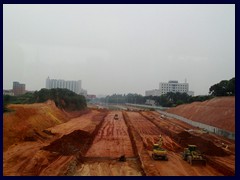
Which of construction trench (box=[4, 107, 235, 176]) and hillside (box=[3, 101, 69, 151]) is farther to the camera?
hillside (box=[3, 101, 69, 151])

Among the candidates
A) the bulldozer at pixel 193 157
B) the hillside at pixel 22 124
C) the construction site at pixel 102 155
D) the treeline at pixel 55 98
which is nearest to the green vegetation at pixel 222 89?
the construction site at pixel 102 155

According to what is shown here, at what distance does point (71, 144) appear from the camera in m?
30.4

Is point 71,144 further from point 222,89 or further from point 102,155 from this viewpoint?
point 222,89

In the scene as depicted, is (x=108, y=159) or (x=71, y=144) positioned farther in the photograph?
(x=71, y=144)

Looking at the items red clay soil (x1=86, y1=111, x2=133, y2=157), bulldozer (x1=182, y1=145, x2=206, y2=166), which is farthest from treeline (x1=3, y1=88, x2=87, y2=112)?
bulldozer (x1=182, y1=145, x2=206, y2=166)

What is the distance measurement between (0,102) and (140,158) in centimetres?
1148

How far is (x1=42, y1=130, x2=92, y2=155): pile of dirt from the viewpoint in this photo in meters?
27.2

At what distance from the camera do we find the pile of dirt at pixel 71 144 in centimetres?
2725

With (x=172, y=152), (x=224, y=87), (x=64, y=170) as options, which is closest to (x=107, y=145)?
(x=172, y=152)

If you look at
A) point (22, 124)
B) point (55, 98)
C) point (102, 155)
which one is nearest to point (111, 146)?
point (102, 155)

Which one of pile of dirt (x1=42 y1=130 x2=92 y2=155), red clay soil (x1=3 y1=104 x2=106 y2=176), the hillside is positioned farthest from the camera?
the hillside

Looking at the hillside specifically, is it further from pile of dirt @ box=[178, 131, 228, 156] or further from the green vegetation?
the green vegetation

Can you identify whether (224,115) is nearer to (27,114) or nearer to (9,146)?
(27,114)

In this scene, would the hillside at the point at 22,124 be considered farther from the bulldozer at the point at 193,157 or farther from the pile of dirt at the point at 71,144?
the bulldozer at the point at 193,157
